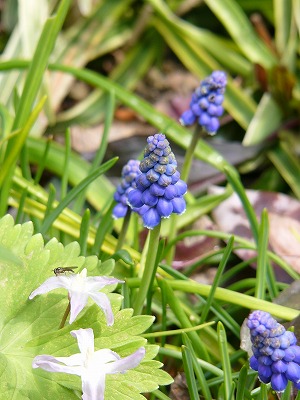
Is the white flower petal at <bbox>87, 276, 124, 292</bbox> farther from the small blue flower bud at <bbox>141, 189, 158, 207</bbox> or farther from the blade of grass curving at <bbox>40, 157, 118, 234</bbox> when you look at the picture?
the blade of grass curving at <bbox>40, 157, 118, 234</bbox>

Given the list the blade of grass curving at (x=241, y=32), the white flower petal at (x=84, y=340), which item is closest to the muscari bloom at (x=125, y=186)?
the white flower petal at (x=84, y=340)

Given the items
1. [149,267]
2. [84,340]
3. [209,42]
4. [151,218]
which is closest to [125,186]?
[149,267]

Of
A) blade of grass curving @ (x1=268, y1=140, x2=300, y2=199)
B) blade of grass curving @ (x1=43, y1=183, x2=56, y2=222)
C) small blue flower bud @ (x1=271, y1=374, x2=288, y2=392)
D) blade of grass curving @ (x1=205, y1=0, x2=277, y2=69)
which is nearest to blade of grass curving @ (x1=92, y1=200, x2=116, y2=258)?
blade of grass curving @ (x1=43, y1=183, x2=56, y2=222)

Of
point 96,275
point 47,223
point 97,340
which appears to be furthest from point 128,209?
point 97,340

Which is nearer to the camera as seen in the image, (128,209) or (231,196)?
(128,209)

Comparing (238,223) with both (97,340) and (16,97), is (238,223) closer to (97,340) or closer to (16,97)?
(16,97)

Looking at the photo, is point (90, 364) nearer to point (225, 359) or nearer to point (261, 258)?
point (225, 359)

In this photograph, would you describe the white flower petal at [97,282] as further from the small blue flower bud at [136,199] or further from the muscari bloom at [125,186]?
the muscari bloom at [125,186]
